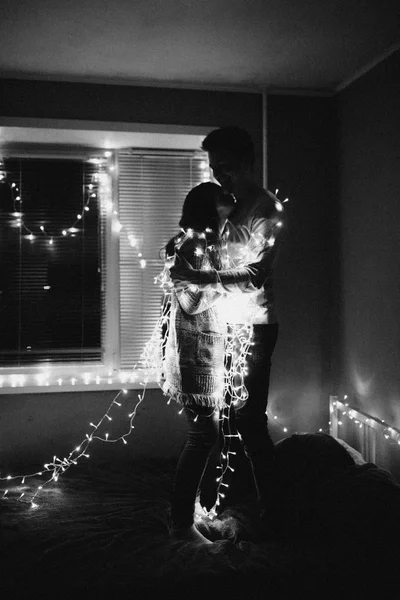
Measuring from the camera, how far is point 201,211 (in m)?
2.07

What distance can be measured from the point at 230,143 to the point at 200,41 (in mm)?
869

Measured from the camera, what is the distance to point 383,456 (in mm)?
2922

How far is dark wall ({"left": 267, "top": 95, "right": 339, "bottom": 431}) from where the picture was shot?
3473 millimetres

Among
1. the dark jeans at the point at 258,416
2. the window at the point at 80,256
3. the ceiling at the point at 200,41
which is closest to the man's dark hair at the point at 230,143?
the ceiling at the point at 200,41

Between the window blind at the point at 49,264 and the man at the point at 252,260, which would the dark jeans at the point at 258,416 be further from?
the window blind at the point at 49,264

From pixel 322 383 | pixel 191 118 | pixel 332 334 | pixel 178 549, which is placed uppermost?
pixel 191 118

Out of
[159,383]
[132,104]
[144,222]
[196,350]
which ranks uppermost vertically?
[132,104]

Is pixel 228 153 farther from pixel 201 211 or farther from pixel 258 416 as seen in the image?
pixel 258 416

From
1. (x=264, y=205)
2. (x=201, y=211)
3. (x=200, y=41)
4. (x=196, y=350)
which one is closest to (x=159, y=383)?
(x=196, y=350)

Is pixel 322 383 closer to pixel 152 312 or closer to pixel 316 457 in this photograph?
pixel 316 457

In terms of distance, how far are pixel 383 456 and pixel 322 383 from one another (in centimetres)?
71

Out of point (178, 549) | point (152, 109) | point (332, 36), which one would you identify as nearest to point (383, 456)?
point (178, 549)

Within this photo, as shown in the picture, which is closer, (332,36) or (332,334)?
(332,36)

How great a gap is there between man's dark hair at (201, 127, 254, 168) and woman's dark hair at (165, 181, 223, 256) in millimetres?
225
